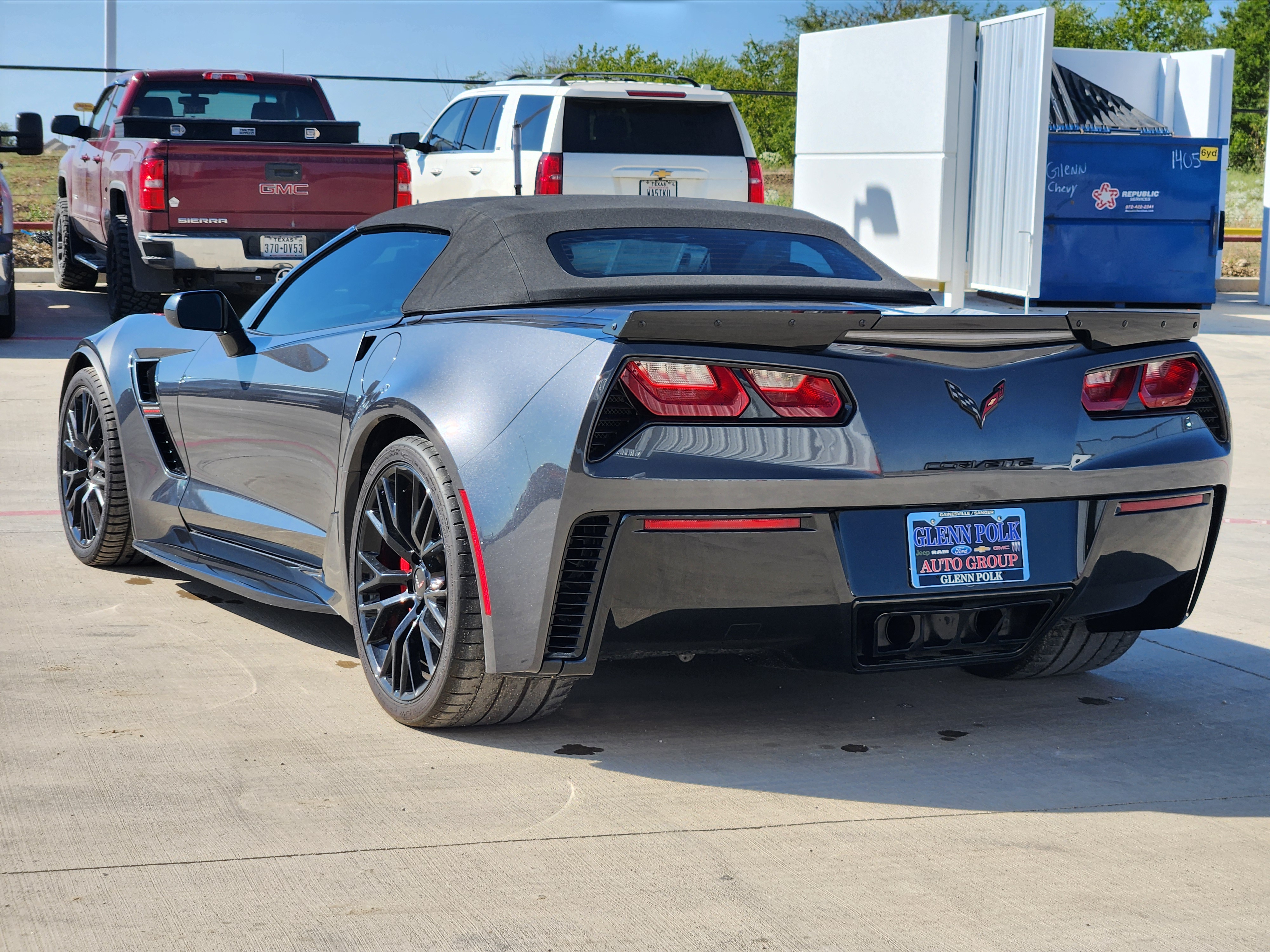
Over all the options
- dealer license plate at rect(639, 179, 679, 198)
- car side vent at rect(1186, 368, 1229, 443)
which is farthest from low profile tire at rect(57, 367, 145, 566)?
dealer license plate at rect(639, 179, 679, 198)

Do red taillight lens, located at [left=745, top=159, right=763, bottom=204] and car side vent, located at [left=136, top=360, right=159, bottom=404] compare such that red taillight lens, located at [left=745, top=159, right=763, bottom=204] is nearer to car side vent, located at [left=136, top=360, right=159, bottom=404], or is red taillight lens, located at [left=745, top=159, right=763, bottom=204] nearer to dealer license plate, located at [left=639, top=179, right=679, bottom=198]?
dealer license plate, located at [left=639, top=179, right=679, bottom=198]

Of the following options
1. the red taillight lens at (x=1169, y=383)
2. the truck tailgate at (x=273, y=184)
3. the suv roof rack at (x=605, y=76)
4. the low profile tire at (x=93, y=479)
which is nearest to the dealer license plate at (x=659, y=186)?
the suv roof rack at (x=605, y=76)

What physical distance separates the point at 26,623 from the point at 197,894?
237 cm

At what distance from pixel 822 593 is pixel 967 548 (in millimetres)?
395

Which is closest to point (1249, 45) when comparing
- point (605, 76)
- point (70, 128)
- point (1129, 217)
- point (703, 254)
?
point (1129, 217)

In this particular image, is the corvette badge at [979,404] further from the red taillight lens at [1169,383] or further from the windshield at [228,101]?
the windshield at [228,101]

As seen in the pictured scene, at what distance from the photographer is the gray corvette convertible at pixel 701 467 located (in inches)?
143

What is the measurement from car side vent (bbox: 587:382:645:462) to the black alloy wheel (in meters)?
0.56

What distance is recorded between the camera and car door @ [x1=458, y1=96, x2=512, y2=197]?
15.1m

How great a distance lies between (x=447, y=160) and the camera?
53.6 ft

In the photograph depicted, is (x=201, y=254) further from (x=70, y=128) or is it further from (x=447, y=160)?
(x=447, y=160)

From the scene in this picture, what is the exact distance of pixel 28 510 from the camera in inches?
278

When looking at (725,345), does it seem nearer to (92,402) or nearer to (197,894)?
(197,894)

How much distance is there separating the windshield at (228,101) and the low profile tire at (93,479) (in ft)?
27.9
